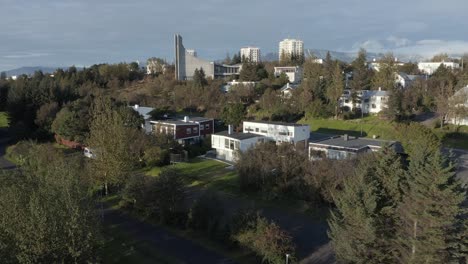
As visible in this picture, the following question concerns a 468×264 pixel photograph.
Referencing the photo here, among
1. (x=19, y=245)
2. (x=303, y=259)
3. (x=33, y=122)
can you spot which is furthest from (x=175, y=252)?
(x=33, y=122)

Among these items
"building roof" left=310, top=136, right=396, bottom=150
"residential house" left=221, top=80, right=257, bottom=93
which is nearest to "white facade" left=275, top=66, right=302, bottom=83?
"residential house" left=221, top=80, right=257, bottom=93

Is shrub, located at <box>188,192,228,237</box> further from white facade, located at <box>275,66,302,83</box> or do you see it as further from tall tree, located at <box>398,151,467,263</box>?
white facade, located at <box>275,66,302,83</box>

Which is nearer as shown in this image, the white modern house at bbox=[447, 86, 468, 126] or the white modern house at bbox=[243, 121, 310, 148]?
the white modern house at bbox=[243, 121, 310, 148]

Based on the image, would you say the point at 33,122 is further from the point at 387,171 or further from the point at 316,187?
the point at 387,171

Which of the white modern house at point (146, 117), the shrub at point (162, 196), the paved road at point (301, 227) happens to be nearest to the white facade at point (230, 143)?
the white modern house at point (146, 117)

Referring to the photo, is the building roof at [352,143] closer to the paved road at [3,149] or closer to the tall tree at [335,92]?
the tall tree at [335,92]
